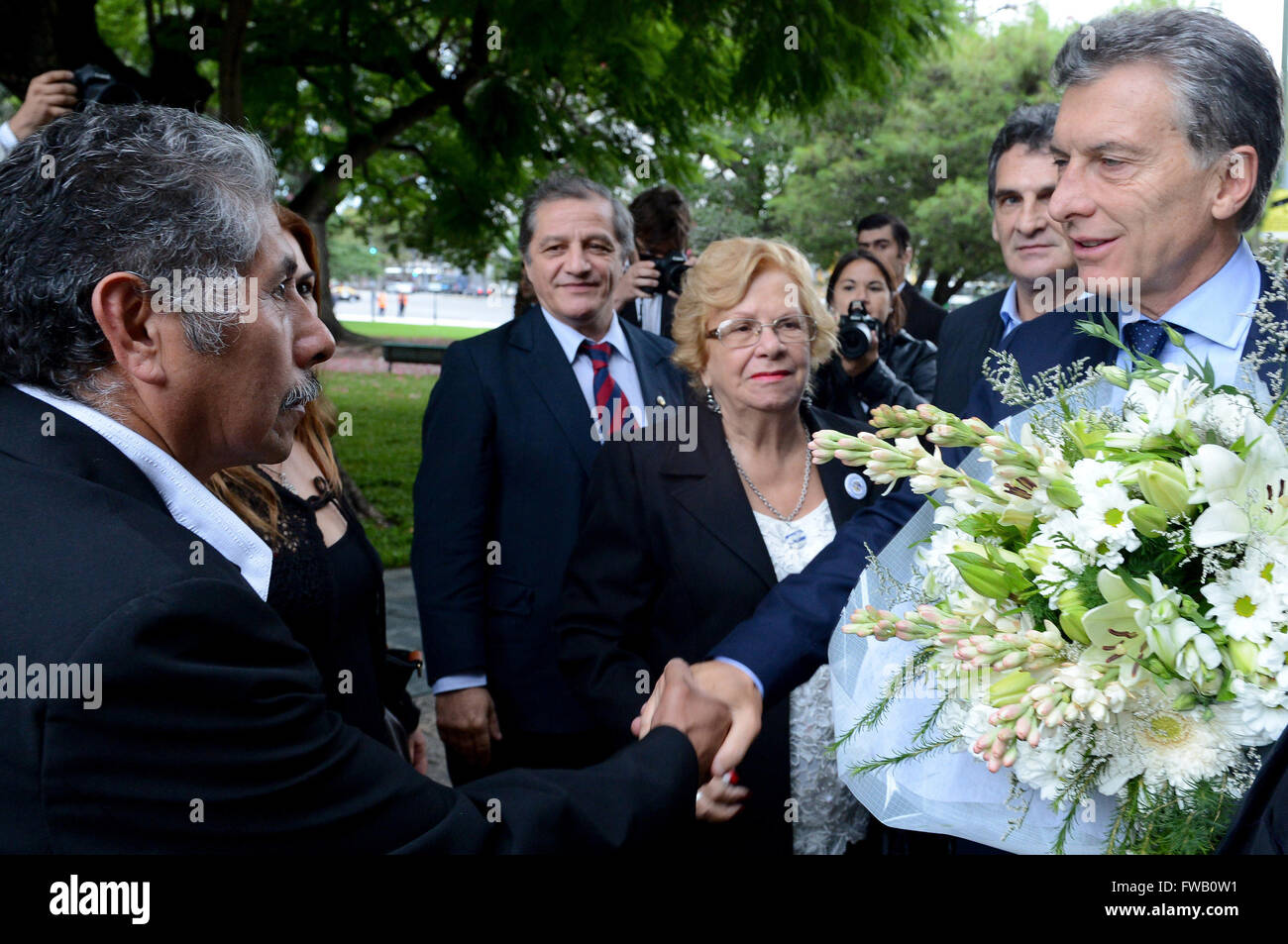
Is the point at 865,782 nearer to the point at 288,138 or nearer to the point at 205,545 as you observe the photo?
the point at 205,545

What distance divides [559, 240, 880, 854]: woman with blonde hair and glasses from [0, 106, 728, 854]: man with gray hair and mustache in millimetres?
866

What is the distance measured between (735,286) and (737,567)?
0.90 m

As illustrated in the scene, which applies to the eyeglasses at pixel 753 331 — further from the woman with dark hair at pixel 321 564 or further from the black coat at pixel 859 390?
the woman with dark hair at pixel 321 564

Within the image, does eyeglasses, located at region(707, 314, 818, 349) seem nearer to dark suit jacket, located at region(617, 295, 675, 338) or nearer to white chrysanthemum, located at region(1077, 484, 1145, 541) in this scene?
white chrysanthemum, located at region(1077, 484, 1145, 541)

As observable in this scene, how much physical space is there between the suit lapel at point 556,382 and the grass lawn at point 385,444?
231 cm

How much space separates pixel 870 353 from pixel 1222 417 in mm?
2928

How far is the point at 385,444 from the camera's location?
14180mm

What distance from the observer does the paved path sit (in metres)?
5.30

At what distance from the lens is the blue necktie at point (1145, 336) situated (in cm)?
204

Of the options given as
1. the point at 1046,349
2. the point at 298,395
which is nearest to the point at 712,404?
the point at 1046,349

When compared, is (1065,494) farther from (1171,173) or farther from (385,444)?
(385,444)

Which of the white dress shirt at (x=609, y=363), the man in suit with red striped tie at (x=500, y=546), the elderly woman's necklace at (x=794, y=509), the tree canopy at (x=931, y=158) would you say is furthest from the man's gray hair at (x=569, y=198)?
the tree canopy at (x=931, y=158)

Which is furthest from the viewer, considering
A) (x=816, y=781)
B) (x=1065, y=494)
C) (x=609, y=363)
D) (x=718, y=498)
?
(x=609, y=363)

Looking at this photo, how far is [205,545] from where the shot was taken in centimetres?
152
